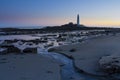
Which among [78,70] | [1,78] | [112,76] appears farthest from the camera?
[78,70]

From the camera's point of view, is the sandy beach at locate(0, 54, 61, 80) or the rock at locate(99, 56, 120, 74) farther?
the rock at locate(99, 56, 120, 74)

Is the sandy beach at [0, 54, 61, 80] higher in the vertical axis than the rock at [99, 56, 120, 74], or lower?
lower

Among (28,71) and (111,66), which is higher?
(111,66)

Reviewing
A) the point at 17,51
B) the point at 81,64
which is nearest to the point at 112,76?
the point at 81,64

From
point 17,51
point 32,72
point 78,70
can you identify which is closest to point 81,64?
point 78,70

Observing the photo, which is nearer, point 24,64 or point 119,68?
point 119,68

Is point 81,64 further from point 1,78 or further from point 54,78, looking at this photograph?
point 1,78

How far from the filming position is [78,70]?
1856cm

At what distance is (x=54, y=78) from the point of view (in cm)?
1518

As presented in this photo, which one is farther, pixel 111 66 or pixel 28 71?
pixel 111 66

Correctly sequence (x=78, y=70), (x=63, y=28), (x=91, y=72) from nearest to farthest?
1. (x=91, y=72)
2. (x=78, y=70)
3. (x=63, y=28)

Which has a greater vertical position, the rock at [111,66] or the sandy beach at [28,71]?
the rock at [111,66]

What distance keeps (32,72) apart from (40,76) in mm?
1206

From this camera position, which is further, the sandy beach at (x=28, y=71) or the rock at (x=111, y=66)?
the rock at (x=111, y=66)
